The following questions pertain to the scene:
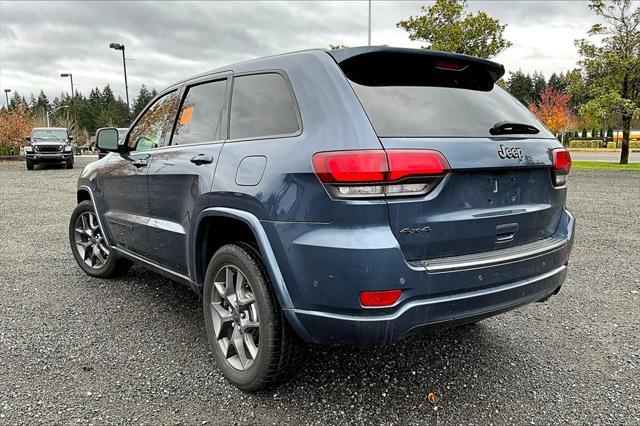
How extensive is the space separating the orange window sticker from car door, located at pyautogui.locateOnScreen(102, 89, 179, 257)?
6.1 inches

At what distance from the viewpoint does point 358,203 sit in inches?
81.0

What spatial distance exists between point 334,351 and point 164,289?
78.0 inches

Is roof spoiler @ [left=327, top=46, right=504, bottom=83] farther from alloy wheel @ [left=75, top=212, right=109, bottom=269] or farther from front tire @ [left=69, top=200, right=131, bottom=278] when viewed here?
alloy wheel @ [left=75, top=212, right=109, bottom=269]

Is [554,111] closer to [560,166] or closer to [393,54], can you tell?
[560,166]

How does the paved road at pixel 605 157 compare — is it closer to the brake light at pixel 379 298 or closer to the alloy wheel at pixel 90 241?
the alloy wheel at pixel 90 241

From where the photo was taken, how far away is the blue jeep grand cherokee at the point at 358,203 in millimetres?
2090

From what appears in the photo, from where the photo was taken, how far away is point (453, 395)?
262cm

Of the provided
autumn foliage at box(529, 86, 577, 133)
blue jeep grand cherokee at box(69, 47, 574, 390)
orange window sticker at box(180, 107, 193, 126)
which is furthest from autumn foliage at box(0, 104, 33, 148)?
autumn foliage at box(529, 86, 577, 133)

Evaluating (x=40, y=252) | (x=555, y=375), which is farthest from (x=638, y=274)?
(x=40, y=252)

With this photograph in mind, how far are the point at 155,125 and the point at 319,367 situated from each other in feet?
7.37

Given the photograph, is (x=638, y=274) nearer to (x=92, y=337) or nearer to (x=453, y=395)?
(x=453, y=395)

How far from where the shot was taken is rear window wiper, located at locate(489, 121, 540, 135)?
250cm

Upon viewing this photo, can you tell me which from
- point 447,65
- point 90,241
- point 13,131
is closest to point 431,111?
point 447,65

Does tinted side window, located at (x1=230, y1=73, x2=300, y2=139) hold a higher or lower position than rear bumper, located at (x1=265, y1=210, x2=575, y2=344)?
higher
